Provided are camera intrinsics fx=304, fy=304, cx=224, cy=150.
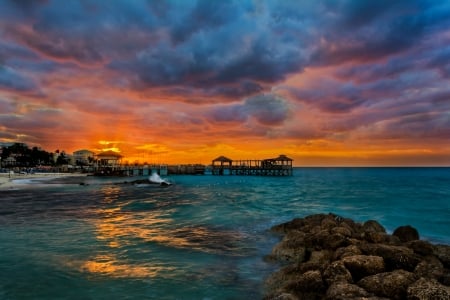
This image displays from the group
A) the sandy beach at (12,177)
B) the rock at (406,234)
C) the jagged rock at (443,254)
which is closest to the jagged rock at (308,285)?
the jagged rock at (443,254)

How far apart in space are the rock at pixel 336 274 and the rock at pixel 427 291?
3.53 ft

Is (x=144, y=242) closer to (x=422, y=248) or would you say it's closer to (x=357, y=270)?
(x=357, y=270)

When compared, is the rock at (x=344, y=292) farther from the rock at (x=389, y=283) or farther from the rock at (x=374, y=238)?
the rock at (x=374, y=238)

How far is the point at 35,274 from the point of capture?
25.4 feet

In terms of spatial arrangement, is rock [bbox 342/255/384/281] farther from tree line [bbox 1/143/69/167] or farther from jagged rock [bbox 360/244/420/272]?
tree line [bbox 1/143/69/167]

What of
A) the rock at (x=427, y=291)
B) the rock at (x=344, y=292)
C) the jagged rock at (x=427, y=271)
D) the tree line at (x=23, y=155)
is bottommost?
the rock at (x=344, y=292)

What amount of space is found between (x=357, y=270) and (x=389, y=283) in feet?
2.97

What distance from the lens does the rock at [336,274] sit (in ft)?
19.0

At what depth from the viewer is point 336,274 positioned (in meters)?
5.93

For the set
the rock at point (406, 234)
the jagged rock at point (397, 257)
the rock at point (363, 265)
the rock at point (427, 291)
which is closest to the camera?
the rock at point (427, 291)

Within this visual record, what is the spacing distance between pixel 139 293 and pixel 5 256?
541cm

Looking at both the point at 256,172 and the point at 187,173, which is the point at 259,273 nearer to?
the point at 256,172

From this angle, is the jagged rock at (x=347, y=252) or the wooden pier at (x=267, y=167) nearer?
the jagged rock at (x=347, y=252)

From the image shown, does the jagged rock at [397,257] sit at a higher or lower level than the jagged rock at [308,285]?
higher
